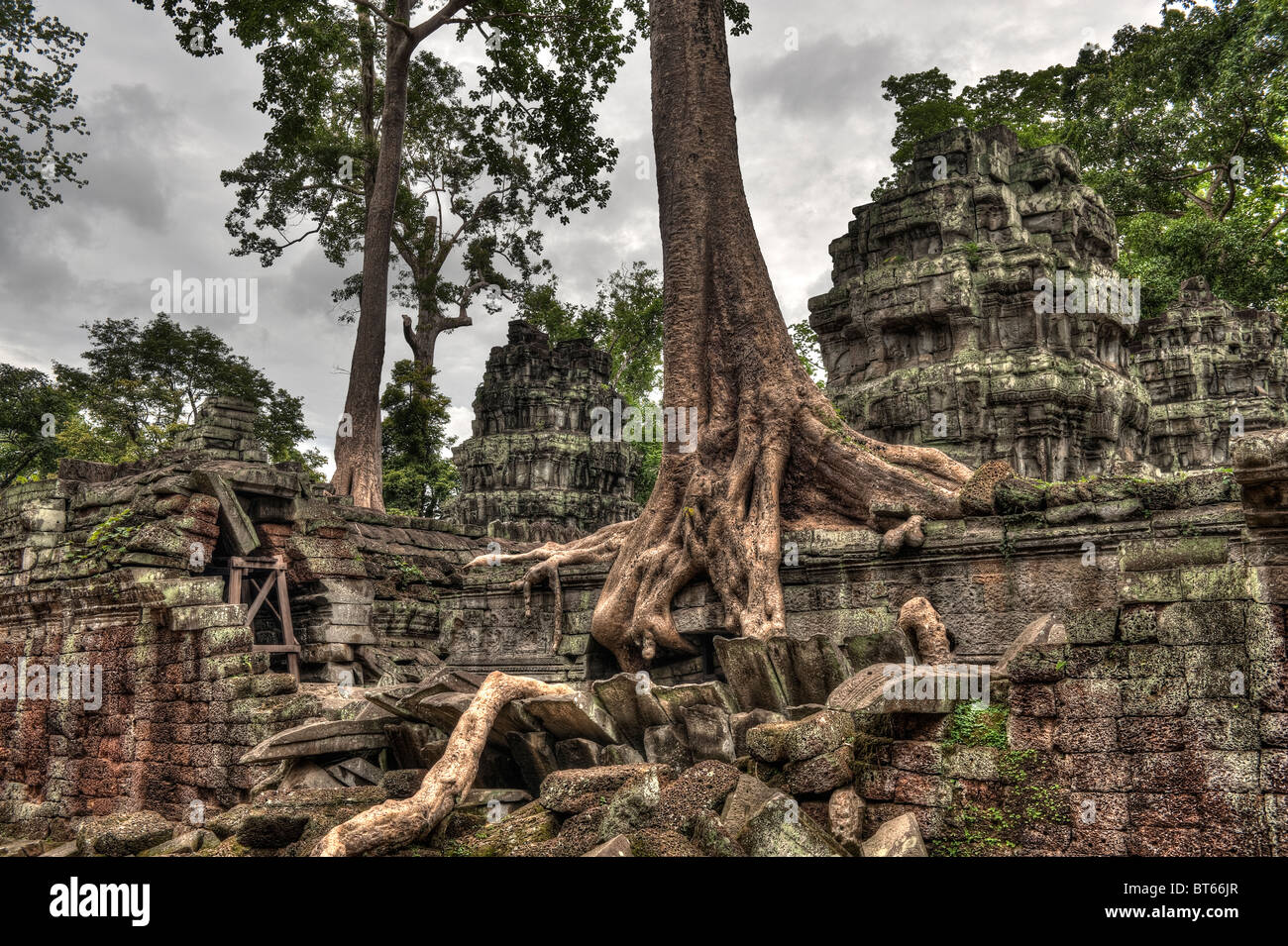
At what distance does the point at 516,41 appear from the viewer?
21172 millimetres

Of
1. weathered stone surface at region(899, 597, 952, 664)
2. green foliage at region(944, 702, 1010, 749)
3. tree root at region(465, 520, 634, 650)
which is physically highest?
tree root at region(465, 520, 634, 650)

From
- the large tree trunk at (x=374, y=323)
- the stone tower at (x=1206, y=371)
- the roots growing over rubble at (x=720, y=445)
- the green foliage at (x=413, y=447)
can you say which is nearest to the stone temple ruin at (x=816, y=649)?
the roots growing over rubble at (x=720, y=445)

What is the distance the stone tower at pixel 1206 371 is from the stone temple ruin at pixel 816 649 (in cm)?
933

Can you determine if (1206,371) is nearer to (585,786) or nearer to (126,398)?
(585,786)

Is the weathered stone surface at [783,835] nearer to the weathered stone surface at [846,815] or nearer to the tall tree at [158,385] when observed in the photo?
the weathered stone surface at [846,815]

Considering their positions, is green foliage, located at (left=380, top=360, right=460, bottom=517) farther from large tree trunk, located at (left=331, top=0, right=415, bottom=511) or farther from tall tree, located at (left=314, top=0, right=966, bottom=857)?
tall tree, located at (left=314, top=0, right=966, bottom=857)

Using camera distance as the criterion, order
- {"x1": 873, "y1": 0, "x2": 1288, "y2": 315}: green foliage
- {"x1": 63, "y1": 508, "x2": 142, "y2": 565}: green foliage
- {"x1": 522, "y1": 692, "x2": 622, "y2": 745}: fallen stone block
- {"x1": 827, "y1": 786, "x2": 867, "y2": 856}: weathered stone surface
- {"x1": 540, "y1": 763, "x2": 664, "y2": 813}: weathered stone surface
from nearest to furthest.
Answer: {"x1": 827, "y1": 786, "x2": 867, "y2": 856}: weathered stone surface < {"x1": 540, "y1": 763, "x2": 664, "y2": 813}: weathered stone surface < {"x1": 522, "y1": 692, "x2": 622, "y2": 745}: fallen stone block < {"x1": 63, "y1": 508, "x2": 142, "y2": 565}: green foliage < {"x1": 873, "y1": 0, "x2": 1288, "y2": 315}: green foliage

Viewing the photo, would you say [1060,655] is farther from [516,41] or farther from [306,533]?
[516,41]

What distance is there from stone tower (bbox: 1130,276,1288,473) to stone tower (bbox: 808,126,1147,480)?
9306 millimetres

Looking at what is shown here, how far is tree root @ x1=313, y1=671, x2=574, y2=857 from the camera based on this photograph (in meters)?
5.26

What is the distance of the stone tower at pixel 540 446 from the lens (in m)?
26.5

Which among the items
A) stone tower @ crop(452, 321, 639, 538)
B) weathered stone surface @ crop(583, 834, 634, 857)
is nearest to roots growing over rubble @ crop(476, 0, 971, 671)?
weathered stone surface @ crop(583, 834, 634, 857)

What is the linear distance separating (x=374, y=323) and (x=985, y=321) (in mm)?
13089
